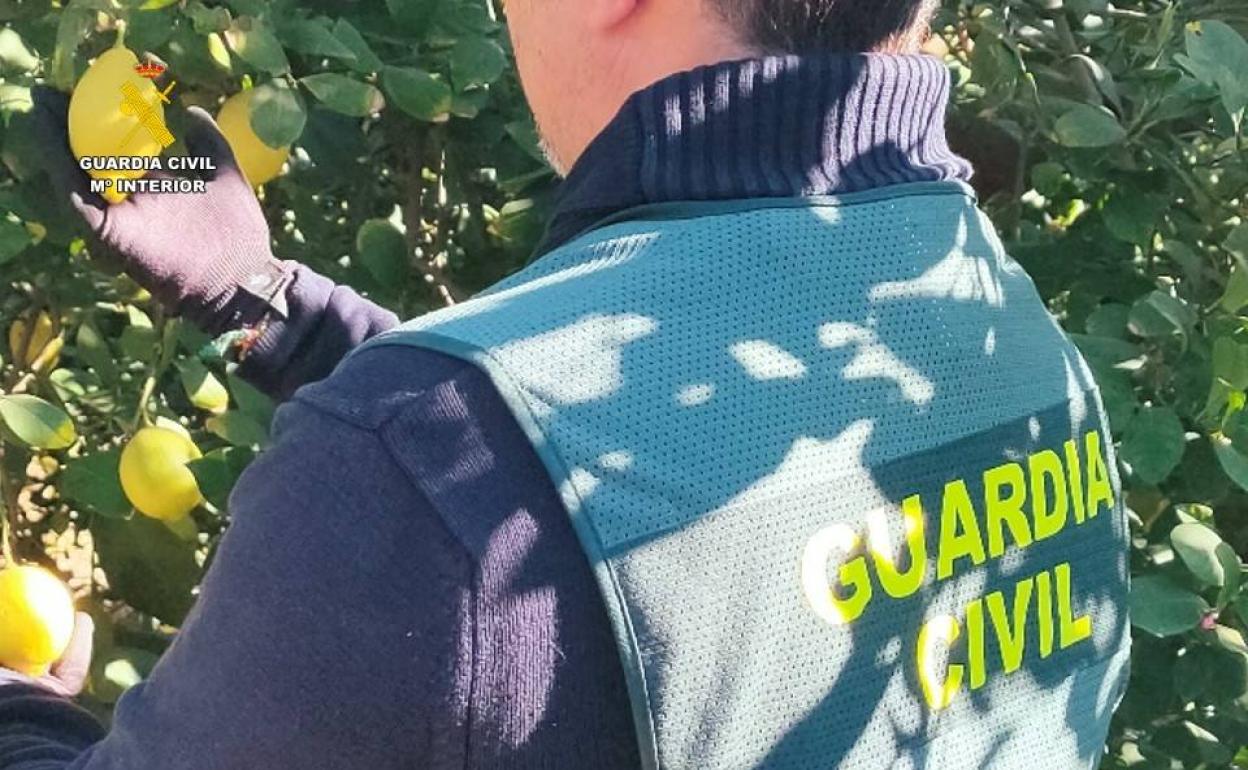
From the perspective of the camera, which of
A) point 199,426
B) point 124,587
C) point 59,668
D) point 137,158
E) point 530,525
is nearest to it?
point 530,525

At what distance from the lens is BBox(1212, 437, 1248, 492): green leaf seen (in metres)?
1.26

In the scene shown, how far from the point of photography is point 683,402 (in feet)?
2.51

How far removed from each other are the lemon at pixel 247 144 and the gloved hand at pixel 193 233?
2 cm

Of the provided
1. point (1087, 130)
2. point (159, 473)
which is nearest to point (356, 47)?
point (159, 473)

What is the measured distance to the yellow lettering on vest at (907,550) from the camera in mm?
830

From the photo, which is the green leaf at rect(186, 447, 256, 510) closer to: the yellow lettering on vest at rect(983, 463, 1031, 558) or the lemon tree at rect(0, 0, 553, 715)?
the lemon tree at rect(0, 0, 553, 715)

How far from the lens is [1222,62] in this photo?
A: 1312 millimetres

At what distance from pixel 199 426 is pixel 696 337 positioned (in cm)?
108

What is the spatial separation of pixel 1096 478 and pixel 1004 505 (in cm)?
13

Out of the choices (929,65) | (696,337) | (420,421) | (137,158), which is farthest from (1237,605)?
(137,158)

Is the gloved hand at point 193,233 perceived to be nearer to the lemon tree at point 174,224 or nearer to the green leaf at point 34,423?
the lemon tree at point 174,224

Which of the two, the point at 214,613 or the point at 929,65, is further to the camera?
the point at 929,65

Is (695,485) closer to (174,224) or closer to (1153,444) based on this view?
(1153,444)

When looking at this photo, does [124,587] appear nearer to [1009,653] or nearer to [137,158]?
[137,158]
